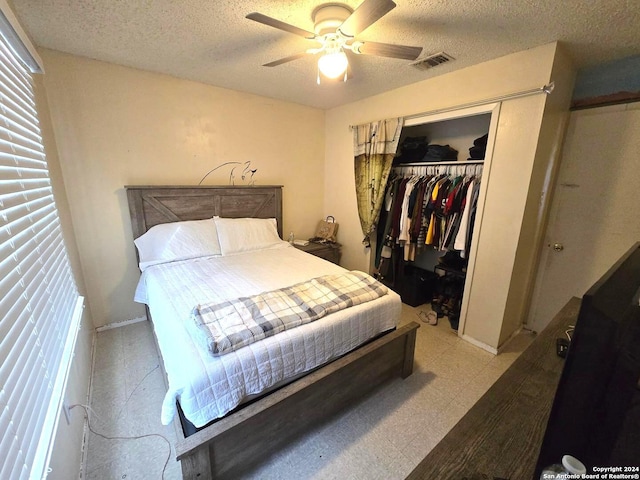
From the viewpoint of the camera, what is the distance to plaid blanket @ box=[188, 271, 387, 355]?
1.30 meters

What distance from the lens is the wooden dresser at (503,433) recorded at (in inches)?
25.8

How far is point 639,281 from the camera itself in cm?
72

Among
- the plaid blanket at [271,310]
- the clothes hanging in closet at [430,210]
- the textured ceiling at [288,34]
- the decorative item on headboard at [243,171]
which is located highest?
the textured ceiling at [288,34]

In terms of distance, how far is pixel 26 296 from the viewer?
935mm

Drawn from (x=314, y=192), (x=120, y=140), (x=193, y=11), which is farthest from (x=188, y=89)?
(x=314, y=192)

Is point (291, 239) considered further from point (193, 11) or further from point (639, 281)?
point (639, 281)

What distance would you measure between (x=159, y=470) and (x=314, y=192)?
3.07 meters

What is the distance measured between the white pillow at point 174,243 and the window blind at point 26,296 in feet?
2.97

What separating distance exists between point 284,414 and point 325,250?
7.04ft

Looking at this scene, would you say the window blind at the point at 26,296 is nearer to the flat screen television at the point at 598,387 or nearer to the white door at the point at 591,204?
the flat screen television at the point at 598,387

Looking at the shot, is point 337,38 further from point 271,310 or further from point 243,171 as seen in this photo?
point 243,171

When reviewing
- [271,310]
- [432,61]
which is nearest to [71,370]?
[271,310]

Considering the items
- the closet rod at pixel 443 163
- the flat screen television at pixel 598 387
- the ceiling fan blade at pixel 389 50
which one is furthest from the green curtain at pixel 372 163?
the flat screen television at pixel 598 387

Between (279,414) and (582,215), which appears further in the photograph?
(582,215)
